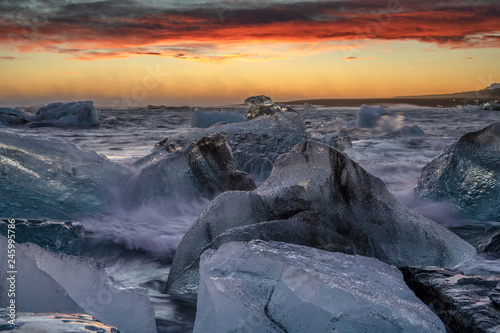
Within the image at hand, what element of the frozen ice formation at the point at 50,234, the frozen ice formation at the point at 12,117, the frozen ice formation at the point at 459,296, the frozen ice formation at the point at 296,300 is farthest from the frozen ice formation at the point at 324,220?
the frozen ice formation at the point at 12,117

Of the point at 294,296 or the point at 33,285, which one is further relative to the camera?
the point at 33,285

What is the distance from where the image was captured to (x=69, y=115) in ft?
72.3

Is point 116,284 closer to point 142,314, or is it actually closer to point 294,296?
point 142,314

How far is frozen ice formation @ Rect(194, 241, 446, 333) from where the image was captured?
1.44 m

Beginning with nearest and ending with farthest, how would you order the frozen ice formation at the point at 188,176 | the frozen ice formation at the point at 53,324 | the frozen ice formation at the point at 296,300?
the frozen ice formation at the point at 53,324 < the frozen ice formation at the point at 296,300 < the frozen ice formation at the point at 188,176

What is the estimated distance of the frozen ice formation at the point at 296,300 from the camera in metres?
1.44

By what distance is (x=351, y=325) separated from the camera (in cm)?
142

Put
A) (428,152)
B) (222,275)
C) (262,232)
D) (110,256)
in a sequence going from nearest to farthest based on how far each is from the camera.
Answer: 1. (222,275)
2. (262,232)
3. (110,256)
4. (428,152)

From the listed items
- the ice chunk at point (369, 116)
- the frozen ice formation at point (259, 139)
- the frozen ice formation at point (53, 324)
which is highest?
the ice chunk at point (369, 116)

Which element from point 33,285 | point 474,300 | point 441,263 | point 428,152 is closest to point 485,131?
point 441,263

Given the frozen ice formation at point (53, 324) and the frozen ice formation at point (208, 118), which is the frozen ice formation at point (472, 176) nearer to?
the frozen ice formation at point (53, 324)

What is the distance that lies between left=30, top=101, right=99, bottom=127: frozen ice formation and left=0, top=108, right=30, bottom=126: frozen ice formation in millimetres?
504

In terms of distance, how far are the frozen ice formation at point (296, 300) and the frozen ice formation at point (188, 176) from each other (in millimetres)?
2684

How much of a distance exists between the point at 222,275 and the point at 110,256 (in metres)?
1.86
